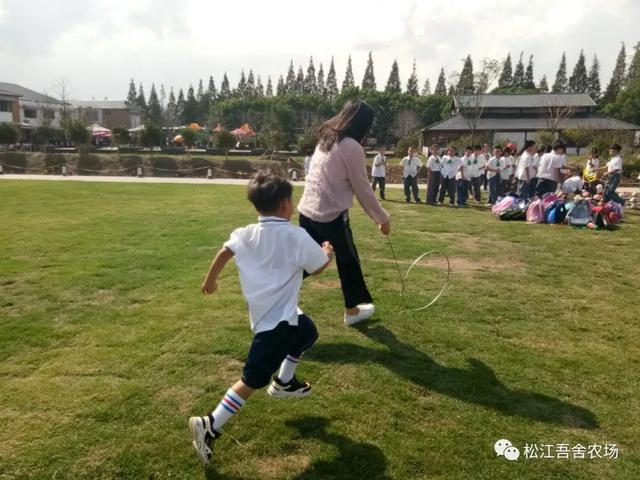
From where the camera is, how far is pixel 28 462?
8.80ft

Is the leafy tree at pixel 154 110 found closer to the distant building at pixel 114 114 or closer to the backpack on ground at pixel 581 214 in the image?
the distant building at pixel 114 114

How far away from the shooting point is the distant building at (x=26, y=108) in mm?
61781

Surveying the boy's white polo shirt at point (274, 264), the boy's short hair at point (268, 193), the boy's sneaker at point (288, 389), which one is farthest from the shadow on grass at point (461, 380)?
the boy's short hair at point (268, 193)

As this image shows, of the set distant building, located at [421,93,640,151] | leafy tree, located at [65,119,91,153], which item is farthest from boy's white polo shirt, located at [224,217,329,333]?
distant building, located at [421,93,640,151]

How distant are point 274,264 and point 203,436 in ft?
3.36

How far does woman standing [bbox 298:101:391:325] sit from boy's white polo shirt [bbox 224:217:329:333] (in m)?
1.42

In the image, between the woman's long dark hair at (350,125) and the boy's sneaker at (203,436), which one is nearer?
the boy's sneaker at (203,436)

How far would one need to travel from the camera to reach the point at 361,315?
477 cm

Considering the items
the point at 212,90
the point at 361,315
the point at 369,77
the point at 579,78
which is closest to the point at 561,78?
the point at 579,78

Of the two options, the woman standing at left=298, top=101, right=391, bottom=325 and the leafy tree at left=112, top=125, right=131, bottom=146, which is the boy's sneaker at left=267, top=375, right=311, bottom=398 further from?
the leafy tree at left=112, top=125, right=131, bottom=146

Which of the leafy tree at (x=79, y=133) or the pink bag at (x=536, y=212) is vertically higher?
the leafy tree at (x=79, y=133)

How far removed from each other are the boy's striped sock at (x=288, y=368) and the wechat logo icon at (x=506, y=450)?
4.32 ft

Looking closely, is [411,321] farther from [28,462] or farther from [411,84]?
[411,84]

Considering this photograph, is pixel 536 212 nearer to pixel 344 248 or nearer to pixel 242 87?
pixel 344 248
